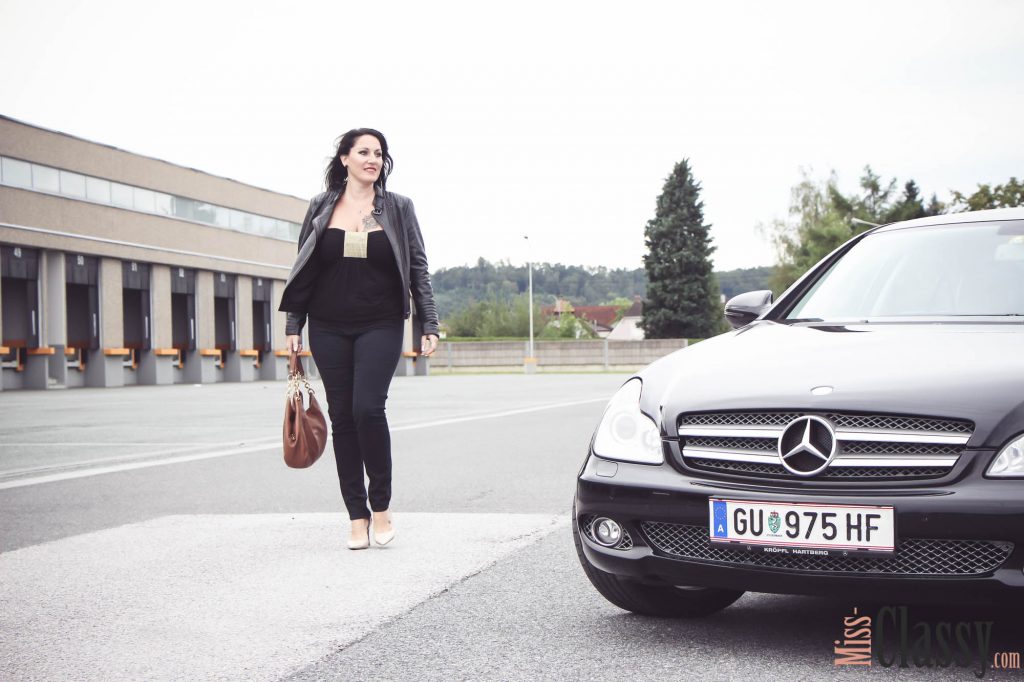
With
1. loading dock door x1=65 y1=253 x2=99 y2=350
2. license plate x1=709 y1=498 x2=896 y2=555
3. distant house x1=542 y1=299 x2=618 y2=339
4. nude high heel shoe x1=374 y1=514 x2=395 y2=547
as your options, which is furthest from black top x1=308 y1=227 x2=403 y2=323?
distant house x1=542 y1=299 x2=618 y2=339

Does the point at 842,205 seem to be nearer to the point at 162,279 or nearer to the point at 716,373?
the point at 162,279

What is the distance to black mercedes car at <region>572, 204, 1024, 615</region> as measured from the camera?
2.98m

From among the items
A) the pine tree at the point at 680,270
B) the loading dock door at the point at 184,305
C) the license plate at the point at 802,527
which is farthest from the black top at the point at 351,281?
the pine tree at the point at 680,270

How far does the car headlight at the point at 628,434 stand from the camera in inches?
135

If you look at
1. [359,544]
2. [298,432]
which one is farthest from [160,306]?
[359,544]

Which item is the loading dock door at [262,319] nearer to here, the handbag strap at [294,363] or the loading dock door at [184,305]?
the loading dock door at [184,305]

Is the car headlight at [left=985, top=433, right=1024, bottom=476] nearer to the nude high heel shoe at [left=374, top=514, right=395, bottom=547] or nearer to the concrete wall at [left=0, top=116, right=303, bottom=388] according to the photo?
the nude high heel shoe at [left=374, top=514, right=395, bottom=547]

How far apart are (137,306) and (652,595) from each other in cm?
4398

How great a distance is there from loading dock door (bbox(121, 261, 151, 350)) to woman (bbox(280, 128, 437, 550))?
1534 inches

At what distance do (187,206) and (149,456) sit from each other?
37.1 meters

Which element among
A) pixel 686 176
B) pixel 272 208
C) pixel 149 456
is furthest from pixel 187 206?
pixel 686 176

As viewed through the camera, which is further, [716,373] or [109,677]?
[716,373]

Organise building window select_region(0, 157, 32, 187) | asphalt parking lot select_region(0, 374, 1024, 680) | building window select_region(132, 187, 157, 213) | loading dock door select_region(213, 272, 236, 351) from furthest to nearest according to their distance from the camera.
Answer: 1. loading dock door select_region(213, 272, 236, 351)
2. building window select_region(132, 187, 157, 213)
3. building window select_region(0, 157, 32, 187)
4. asphalt parking lot select_region(0, 374, 1024, 680)

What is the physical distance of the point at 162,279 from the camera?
44344 mm
